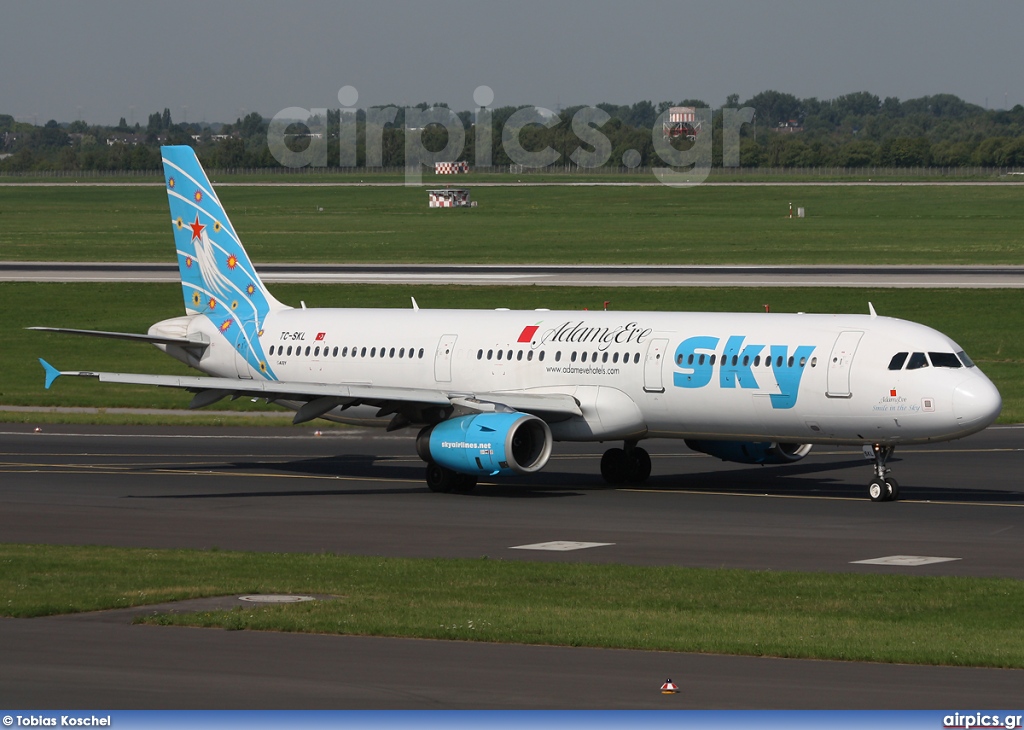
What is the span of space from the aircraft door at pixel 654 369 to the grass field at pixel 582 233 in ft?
224

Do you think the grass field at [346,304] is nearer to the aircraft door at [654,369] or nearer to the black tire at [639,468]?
the black tire at [639,468]

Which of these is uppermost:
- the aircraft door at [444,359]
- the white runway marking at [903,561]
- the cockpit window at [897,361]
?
the cockpit window at [897,361]

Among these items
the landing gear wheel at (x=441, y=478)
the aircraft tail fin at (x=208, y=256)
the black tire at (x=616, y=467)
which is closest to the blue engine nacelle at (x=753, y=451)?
the black tire at (x=616, y=467)

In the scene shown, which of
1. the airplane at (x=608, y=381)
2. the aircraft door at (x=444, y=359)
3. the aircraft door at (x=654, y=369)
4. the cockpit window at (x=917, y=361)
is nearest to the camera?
the cockpit window at (x=917, y=361)

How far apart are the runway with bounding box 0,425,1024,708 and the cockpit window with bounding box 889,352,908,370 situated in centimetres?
323

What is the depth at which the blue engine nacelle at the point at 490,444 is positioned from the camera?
128 feet

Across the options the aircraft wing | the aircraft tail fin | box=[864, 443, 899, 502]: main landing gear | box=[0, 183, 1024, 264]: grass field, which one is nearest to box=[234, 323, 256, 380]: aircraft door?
the aircraft tail fin

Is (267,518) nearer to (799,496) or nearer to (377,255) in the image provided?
(799,496)

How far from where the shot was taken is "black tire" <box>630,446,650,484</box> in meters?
43.5

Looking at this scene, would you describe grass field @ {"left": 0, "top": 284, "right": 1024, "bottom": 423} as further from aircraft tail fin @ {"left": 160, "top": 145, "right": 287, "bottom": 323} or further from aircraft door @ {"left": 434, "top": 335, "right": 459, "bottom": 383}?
aircraft door @ {"left": 434, "top": 335, "right": 459, "bottom": 383}

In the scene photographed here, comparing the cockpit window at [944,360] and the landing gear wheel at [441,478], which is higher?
the cockpit window at [944,360]

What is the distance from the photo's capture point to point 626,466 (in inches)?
1710

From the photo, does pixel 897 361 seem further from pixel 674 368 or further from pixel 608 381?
pixel 608 381

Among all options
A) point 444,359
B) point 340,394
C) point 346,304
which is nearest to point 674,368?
point 444,359
